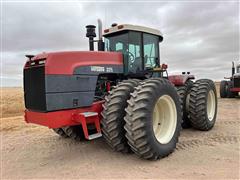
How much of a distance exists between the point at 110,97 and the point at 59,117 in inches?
38.2

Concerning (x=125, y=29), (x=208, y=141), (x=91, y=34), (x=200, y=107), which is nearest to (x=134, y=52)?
(x=125, y=29)

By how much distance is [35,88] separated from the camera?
16.1ft

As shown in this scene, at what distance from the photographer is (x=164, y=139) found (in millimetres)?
5285

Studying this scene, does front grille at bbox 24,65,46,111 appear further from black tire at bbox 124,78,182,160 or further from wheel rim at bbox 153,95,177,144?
wheel rim at bbox 153,95,177,144

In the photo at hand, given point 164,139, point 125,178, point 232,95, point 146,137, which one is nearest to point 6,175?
point 125,178

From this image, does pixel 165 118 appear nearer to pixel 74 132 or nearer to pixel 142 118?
pixel 142 118

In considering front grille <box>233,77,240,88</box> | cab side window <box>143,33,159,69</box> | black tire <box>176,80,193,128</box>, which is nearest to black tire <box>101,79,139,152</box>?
cab side window <box>143,33,159,69</box>

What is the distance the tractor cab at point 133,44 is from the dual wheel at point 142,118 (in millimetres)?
956

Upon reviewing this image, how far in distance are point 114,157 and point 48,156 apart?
148 centimetres

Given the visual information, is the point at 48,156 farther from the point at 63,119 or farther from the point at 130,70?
the point at 130,70

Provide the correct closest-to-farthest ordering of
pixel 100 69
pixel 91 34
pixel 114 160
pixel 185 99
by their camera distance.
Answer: pixel 114 160 < pixel 100 69 < pixel 91 34 < pixel 185 99

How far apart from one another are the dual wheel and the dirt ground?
0.29 metres

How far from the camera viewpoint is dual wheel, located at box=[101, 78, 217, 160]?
15.2 feet

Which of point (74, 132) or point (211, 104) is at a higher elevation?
point (211, 104)
